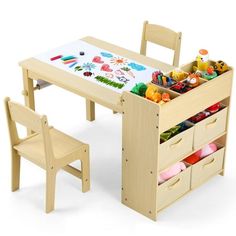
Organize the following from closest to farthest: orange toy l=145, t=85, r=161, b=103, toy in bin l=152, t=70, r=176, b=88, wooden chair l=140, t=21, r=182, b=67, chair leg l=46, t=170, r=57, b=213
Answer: orange toy l=145, t=85, r=161, b=103 → toy in bin l=152, t=70, r=176, b=88 → chair leg l=46, t=170, r=57, b=213 → wooden chair l=140, t=21, r=182, b=67

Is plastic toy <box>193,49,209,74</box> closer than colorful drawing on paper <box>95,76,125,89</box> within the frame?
Yes

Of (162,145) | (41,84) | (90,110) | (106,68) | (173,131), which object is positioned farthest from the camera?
(90,110)

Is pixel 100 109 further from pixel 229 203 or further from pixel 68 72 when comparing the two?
pixel 229 203

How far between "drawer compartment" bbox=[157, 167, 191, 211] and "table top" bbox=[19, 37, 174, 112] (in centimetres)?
60

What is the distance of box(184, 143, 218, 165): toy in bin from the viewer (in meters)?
5.42

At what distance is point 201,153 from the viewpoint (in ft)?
18.0

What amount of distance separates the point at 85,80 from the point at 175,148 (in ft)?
2.76

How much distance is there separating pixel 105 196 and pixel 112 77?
830 mm

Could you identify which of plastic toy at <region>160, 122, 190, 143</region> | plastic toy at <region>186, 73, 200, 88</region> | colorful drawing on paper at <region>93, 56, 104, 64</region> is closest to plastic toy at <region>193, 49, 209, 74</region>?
plastic toy at <region>186, 73, 200, 88</region>

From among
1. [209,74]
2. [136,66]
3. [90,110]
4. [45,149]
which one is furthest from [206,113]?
[90,110]

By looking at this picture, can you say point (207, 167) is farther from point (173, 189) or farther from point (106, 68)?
point (106, 68)

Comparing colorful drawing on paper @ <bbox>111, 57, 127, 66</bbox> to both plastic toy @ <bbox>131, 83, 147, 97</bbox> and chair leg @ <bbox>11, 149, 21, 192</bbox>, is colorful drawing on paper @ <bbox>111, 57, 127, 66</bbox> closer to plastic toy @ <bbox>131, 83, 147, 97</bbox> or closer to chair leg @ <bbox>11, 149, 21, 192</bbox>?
plastic toy @ <bbox>131, 83, 147, 97</bbox>

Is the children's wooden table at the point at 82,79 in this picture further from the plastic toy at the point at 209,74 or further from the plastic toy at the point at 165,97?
the plastic toy at the point at 209,74

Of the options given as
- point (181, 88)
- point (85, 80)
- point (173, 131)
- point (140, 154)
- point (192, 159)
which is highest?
point (181, 88)
